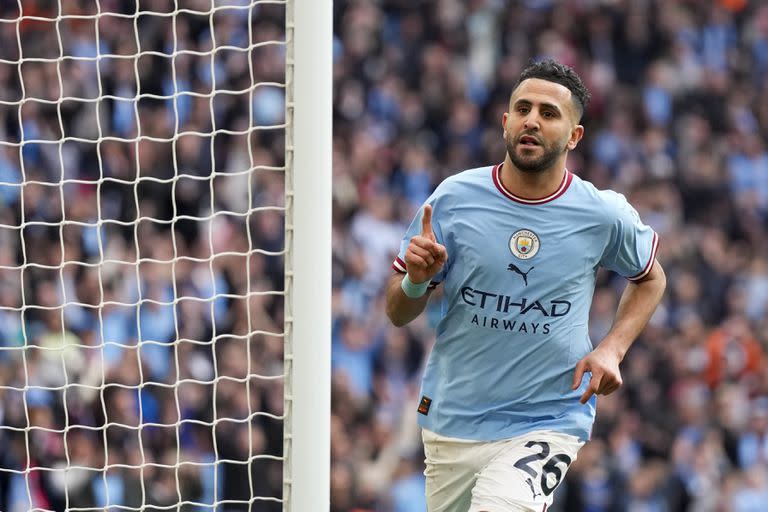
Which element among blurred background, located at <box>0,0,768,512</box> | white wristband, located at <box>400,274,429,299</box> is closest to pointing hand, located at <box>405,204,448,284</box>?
white wristband, located at <box>400,274,429,299</box>

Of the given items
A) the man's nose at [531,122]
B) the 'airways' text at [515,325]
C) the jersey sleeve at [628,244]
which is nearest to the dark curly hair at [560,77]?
the man's nose at [531,122]

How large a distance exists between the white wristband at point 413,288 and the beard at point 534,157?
1.97 feet

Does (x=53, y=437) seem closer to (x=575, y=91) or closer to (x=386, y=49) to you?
(x=575, y=91)

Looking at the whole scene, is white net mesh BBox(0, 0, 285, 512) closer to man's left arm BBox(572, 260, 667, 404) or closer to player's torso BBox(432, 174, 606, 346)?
player's torso BBox(432, 174, 606, 346)

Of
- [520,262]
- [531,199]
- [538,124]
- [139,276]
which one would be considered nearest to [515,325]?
[520,262]

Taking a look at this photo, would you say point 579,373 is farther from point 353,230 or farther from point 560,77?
point 353,230

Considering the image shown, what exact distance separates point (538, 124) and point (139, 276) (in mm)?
5725

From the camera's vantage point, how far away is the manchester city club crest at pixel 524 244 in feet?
17.4

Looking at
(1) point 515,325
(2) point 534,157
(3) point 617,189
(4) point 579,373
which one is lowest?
(3) point 617,189

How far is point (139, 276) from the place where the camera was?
10.4 meters

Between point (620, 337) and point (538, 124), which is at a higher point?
point (538, 124)

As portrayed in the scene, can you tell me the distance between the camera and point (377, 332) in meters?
11.7

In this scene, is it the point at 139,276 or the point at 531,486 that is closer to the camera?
the point at 531,486

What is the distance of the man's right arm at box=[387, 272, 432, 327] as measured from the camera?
524 centimetres
